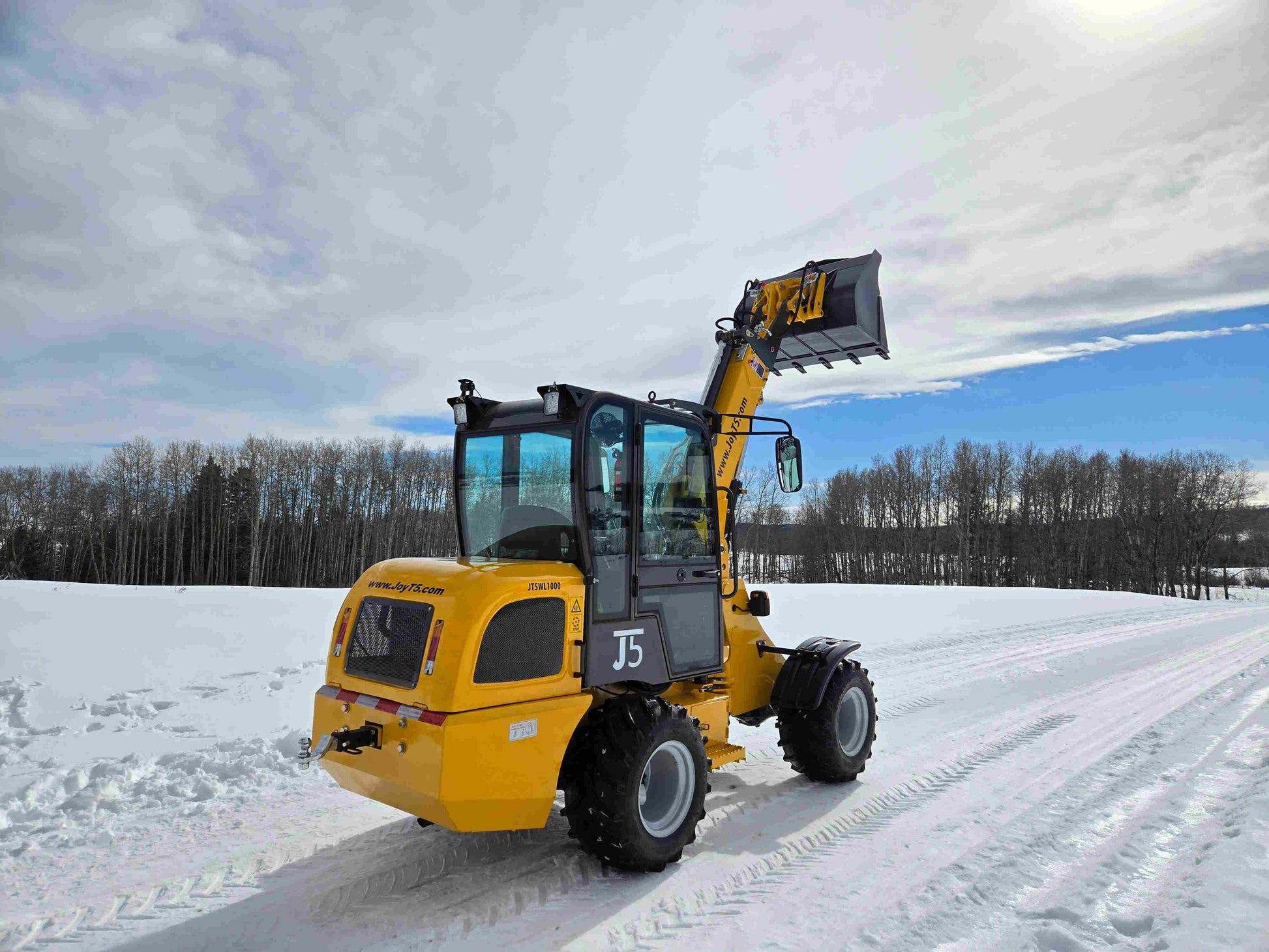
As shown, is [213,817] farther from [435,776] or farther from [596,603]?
[596,603]

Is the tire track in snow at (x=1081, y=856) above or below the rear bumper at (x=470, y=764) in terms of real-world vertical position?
below

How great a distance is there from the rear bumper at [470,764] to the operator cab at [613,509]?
535 mm

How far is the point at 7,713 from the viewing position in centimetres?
638

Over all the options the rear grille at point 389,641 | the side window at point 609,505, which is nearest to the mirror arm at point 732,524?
the side window at point 609,505

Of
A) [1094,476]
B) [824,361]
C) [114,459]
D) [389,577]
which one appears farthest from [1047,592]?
[114,459]

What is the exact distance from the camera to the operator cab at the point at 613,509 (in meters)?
4.34

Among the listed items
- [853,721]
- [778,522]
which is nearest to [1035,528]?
[778,522]

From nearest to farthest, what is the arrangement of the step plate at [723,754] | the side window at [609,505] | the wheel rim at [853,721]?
the side window at [609,505]
the step plate at [723,754]
the wheel rim at [853,721]

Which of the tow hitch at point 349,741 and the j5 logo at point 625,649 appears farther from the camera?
the j5 logo at point 625,649

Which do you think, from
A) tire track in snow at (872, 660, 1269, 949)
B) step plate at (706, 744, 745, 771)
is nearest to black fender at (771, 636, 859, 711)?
step plate at (706, 744, 745, 771)

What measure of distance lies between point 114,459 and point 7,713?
57856 millimetres

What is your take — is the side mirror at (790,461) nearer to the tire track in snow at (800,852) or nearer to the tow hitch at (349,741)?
the tire track in snow at (800,852)

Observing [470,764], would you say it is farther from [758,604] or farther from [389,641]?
[758,604]

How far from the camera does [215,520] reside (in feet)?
176
